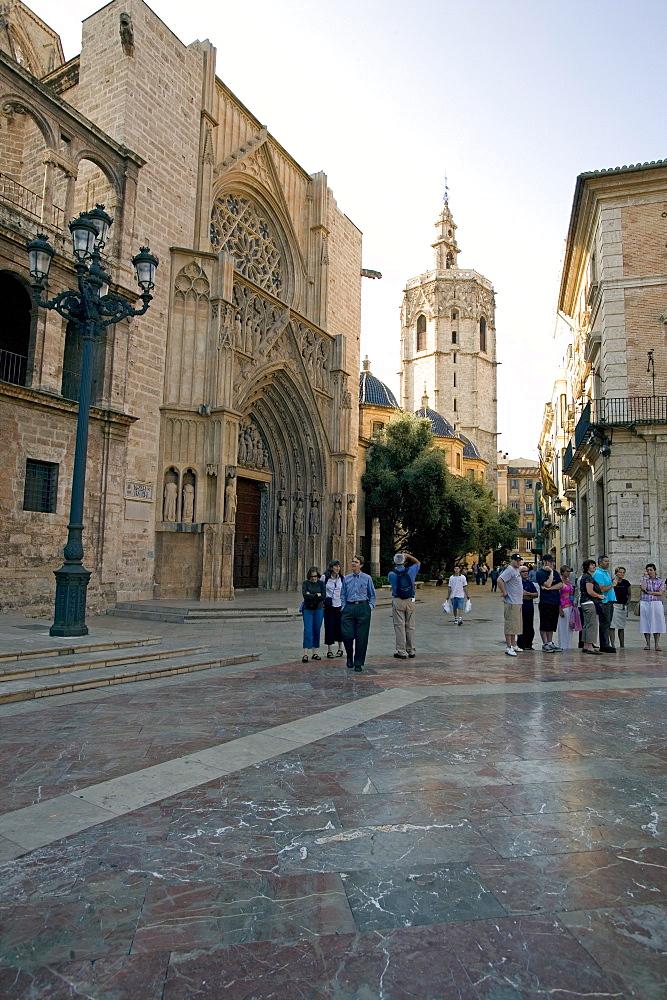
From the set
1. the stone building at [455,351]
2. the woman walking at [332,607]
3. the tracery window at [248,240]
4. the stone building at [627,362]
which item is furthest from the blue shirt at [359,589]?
the stone building at [455,351]

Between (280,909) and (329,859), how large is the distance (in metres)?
0.50

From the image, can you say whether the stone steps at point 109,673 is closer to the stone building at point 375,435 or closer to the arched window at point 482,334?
the stone building at point 375,435

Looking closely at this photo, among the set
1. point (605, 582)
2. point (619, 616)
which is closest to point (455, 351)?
point (619, 616)

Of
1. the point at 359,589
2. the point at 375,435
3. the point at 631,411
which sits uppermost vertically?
the point at 375,435

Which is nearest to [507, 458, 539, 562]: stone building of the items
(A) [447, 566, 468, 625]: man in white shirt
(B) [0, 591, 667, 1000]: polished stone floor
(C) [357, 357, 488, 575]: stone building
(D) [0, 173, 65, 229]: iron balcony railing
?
(C) [357, 357, 488, 575]: stone building

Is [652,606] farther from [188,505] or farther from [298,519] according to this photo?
[298,519]

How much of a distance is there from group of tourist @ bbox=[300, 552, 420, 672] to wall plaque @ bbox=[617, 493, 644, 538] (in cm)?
1125

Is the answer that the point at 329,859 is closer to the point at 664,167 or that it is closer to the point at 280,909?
the point at 280,909

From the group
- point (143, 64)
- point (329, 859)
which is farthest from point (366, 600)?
point (143, 64)

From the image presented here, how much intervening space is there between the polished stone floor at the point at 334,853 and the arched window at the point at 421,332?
68.3 meters

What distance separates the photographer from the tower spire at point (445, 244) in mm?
75250

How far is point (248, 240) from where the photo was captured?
23188 mm

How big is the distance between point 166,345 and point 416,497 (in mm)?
15339

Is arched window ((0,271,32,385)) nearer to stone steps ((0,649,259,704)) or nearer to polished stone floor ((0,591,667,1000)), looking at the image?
stone steps ((0,649,259,704))
